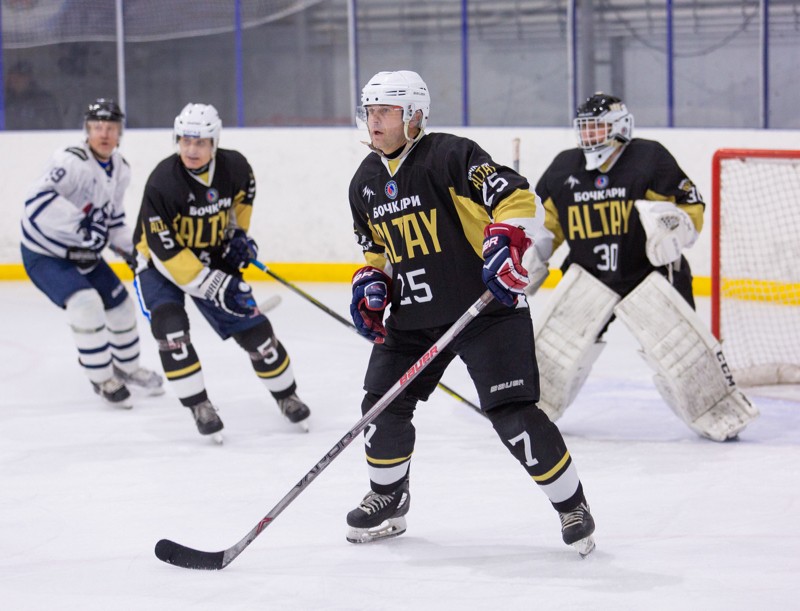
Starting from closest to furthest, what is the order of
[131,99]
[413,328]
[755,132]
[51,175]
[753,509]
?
1. [413,328]
2. [753,509]
3. [51,175]
4. [755,132]
5. [131,99]

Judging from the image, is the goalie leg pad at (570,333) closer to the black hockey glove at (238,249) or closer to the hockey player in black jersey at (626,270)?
the hockey player in black jersey at (626,270)

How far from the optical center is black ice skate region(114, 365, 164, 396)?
4543 millimetres

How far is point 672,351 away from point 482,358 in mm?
1211

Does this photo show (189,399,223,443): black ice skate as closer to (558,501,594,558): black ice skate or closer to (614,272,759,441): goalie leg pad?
(614,272,759,441): goalie leg pad

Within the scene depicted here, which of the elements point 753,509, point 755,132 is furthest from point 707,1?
point 753,509

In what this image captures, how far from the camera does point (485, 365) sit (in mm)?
2588

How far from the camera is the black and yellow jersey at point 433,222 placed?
8.59 ft

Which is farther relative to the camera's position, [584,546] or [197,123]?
[197,123]

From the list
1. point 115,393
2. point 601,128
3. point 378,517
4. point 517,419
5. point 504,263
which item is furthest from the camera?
point 115,393

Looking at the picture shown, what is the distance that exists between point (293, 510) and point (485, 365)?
76 cm

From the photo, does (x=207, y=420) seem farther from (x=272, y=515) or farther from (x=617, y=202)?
(x=617, y=202)

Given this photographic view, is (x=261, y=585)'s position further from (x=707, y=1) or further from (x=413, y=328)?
(x=707, y=1)

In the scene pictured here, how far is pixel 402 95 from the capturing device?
262cm

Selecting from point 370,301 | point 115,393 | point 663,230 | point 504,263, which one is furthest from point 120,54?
point 504,263
